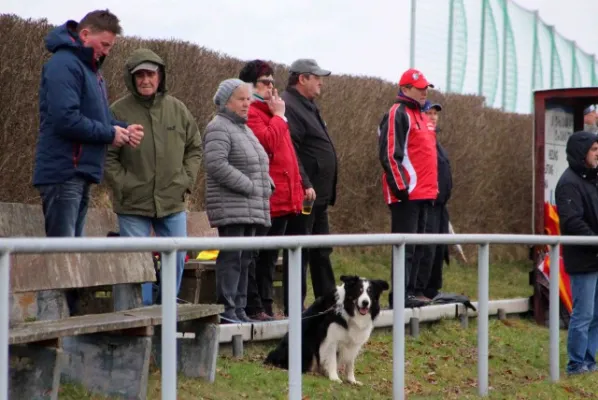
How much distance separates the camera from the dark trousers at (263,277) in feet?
32.1

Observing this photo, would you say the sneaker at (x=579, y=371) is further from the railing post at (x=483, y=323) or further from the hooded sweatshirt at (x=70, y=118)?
the hooded sweatshirt at (x=70, y=118)

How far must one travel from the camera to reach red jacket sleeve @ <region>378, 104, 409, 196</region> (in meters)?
11.3

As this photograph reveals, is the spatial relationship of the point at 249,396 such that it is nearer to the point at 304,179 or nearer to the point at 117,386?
the point at 117,386

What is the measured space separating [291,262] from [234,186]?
2.07 metres

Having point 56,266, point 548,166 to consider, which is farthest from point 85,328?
point 548,166

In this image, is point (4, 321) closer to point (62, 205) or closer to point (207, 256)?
point (62, 205)

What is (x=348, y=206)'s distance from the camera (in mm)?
15953

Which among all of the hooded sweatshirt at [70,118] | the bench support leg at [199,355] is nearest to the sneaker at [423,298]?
the bench support leg at [199,355]

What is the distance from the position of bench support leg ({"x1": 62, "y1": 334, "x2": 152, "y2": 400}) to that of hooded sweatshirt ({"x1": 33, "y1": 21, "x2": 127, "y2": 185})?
3.06ft

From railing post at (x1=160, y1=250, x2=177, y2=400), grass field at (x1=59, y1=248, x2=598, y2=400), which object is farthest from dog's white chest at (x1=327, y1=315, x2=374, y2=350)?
railing post at (x1=160, y1=250, x2=177, y2=400)

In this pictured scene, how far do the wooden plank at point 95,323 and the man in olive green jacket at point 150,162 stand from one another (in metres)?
0.65

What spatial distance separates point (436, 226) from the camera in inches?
512

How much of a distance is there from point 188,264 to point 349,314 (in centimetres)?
169

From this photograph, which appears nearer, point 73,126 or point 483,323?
point 73,126
